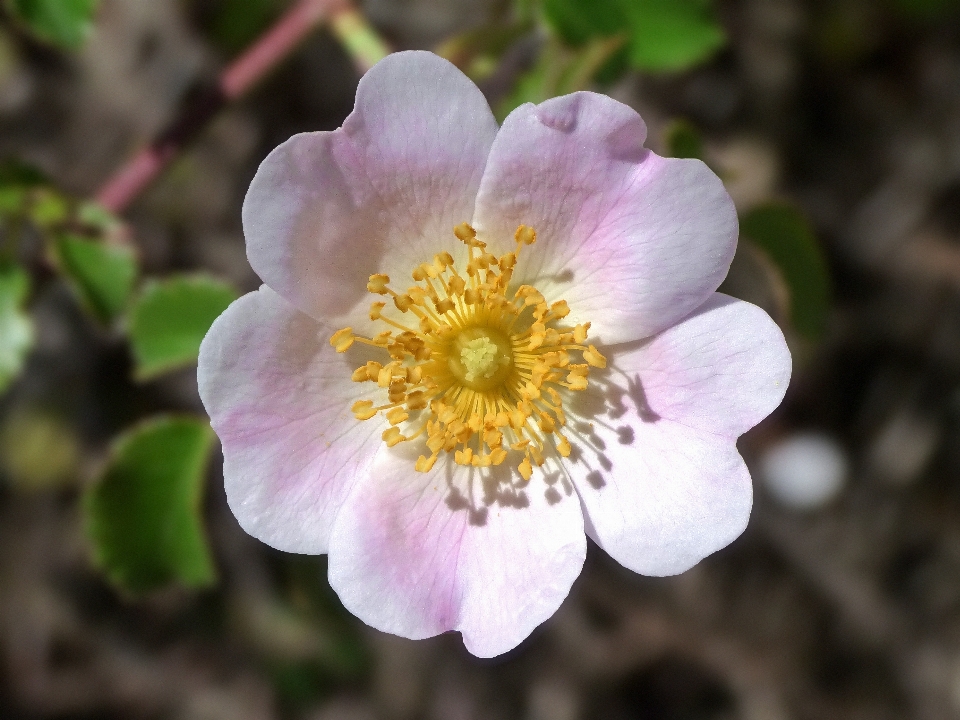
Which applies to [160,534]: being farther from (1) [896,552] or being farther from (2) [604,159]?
(1) [896,552]

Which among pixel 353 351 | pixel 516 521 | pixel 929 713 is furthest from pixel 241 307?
pixel 929 713

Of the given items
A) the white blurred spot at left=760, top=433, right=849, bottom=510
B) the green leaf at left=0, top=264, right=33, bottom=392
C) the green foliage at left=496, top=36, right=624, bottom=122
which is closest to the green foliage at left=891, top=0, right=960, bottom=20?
the white blurred spot at left=760, top=433, right=849, bottom=510

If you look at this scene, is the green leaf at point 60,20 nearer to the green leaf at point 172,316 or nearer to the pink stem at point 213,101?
the pink stem at point 213,101

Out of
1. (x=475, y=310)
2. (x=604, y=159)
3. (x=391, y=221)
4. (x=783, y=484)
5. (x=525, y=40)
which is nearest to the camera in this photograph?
(x=604, y=159)

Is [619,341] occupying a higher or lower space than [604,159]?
lower

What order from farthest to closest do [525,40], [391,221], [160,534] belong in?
[525,40]
[160,534]
[391,221]

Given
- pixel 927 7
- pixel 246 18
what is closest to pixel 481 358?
pixel 246 18

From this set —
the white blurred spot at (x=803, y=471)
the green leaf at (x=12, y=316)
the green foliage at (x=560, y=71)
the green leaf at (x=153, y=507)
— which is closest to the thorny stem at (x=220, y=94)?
the green leaf at (x=12, y=316)
